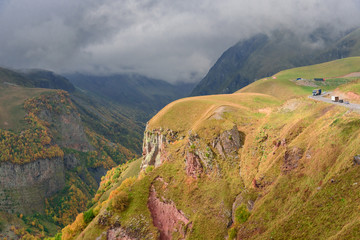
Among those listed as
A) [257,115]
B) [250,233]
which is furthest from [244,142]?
[250,233]

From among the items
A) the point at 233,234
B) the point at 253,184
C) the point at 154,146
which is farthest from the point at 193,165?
the point at 154,146

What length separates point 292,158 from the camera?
36.2 meters

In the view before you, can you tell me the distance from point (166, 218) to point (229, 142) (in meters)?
20.9

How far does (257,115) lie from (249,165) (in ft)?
78.4

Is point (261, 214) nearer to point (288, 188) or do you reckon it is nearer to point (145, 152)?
point (288, 188)

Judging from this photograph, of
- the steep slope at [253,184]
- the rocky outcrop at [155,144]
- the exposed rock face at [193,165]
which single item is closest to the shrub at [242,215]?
the steep slope at [253,184]

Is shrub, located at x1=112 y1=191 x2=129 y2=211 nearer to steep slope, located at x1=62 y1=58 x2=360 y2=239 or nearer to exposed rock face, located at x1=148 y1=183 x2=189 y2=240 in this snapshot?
steep slope, located at x1=62 y1=58 x2=360 y2=239

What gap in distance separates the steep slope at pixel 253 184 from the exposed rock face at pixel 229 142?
→ 229 mm

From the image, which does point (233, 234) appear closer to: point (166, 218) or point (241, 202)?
point (241, 202)

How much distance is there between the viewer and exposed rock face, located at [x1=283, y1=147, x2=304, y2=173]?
1395 inches

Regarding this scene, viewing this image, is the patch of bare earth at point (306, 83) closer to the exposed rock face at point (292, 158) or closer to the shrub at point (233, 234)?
the exposed rock face at point (292, 158)

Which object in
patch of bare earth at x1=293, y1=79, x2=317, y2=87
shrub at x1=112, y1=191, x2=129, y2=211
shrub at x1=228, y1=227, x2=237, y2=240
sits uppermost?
patch of bare earth at x1=293, y1=79, x2=317, y2=87

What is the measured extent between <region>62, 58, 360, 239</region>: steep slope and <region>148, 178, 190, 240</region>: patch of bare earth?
0.19m

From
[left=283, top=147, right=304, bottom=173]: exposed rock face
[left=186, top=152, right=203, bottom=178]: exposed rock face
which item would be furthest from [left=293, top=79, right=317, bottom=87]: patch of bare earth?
[left=283, top=147, right=304, bottom=173]: exposed rock face
